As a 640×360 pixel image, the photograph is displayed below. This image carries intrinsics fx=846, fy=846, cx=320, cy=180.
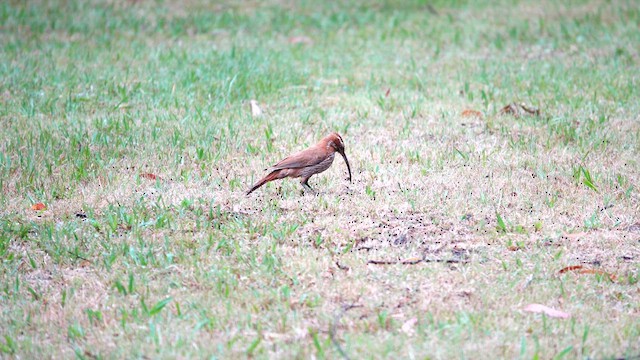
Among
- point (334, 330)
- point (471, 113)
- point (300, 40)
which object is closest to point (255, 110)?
point (471, 113)

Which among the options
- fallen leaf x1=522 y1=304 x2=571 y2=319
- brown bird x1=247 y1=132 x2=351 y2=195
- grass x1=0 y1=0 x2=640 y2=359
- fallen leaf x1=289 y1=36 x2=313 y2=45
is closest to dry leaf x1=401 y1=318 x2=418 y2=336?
grass x1=0 y1=0 x2=640 y2=359

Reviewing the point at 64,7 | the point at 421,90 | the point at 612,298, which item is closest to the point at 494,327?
the point at 612,298

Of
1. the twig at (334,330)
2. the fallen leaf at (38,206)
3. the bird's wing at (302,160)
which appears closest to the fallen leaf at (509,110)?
the bird's wing at (302,160)

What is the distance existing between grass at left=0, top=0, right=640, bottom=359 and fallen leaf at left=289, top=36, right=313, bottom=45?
0.18 ft

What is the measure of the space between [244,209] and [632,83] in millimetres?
5378

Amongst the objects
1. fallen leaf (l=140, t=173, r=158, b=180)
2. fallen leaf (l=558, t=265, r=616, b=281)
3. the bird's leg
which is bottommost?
fallen leaf (l=140, t=173, r=158, b=180)

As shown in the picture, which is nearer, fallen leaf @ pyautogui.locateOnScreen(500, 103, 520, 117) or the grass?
the grass

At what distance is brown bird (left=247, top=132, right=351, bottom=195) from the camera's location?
660 centimetres

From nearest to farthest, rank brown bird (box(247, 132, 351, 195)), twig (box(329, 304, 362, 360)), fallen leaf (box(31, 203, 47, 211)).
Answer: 1. twig (box(329, 304, 362, 360))
2. fallen leaf (box(31, 203, 47, 211))
3. brown bird (box(247, 132, 351, 195))

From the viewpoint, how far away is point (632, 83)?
962 cm

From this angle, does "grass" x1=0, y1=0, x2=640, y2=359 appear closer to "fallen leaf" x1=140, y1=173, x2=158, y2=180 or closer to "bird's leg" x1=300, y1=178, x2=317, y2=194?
"fallen leaf" x1=140, y1=173, x2=158, y2=180

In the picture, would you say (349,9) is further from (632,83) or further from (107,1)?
(632,83)

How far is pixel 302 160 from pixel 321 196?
333 mm

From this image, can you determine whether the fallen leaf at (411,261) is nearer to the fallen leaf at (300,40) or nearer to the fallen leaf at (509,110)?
the fallen leaf at (509,110)
